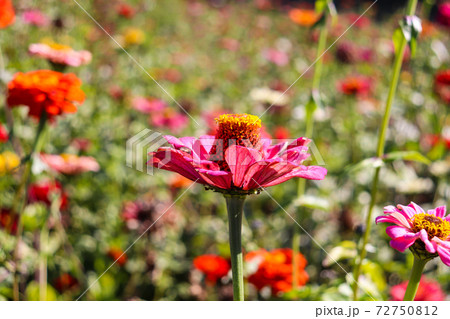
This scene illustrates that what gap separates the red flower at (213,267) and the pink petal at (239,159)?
0.66 m

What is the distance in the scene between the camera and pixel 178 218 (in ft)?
Answer: 4.75

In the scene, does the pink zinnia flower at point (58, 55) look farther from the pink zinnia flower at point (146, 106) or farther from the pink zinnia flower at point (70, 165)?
the pink zinnia flower at point (146, 106)

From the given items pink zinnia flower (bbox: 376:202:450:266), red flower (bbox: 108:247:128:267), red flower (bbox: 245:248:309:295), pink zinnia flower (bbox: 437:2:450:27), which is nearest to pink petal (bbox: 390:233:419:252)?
pink zinnia flower (bbox: 376:202:450:266)

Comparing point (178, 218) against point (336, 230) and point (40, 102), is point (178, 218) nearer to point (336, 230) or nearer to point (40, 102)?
point (336, 230)

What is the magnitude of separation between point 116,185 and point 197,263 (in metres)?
0.58

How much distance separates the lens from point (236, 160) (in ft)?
1.61

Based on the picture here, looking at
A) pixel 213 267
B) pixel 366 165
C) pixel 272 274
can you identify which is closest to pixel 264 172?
pixel 366 165

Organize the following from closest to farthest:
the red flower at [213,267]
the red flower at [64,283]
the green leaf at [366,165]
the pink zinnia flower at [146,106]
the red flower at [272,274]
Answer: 1. the green leaf at [366,165]
2. the red flower at [272,274]
3. the red flower at [213,267]
4. the red flower at [64,283]
5. the pink zinnia flower at [146,106]

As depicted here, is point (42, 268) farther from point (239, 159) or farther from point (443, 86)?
point (443, 86)

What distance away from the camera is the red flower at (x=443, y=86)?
1589 millimetres

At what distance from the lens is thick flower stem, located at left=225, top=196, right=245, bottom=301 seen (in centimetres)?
52

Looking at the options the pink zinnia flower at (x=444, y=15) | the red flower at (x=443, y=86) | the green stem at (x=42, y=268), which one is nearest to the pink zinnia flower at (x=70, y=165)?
the green stem at (x=42, y=268)

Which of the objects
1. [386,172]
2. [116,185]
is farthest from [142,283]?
[386,172]

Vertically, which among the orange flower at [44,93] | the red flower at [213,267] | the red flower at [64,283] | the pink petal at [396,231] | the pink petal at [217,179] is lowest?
the red flower at [64,283]
